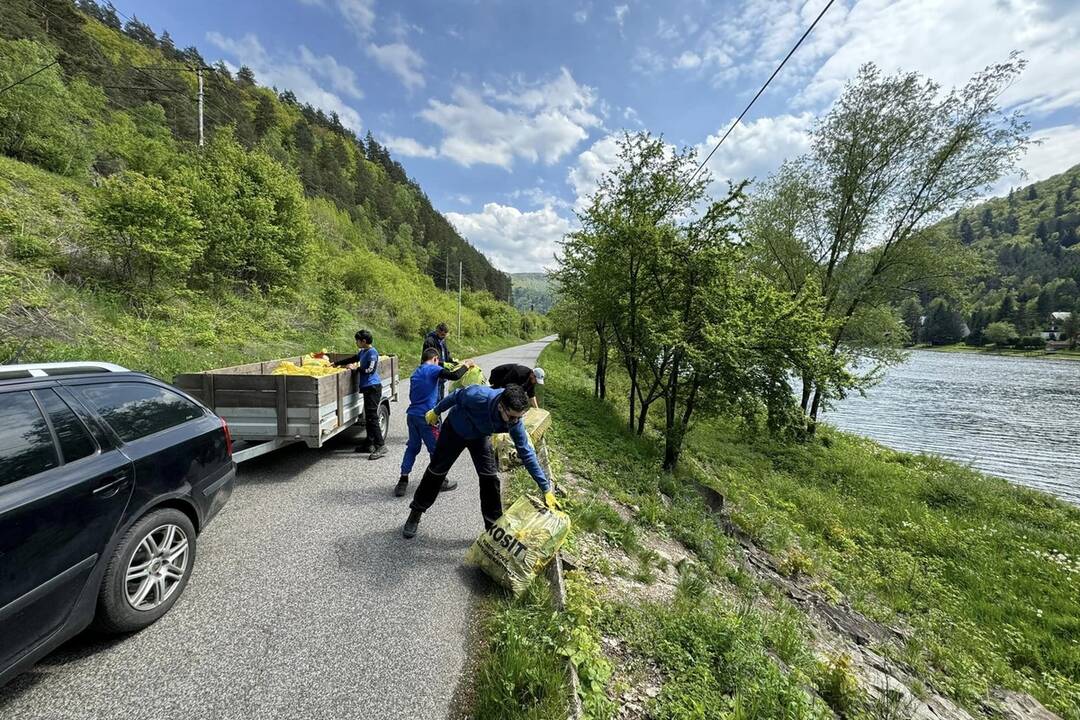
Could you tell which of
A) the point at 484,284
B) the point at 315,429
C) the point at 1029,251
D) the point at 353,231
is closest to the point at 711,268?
the point at 315,429

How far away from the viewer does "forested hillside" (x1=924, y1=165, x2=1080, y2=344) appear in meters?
72.1

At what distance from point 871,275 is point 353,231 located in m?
42.7

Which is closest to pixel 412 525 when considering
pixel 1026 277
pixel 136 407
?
pixel 136 407

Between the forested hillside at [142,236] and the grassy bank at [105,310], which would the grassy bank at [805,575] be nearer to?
the grassy bank at [105,310]

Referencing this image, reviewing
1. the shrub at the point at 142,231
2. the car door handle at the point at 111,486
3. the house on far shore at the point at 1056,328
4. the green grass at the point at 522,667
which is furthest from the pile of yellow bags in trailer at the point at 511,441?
the house on far shore at the point at 1056,328

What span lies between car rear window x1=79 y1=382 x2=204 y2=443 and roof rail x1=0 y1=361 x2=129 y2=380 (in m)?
0.16

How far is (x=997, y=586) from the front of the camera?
716 cm

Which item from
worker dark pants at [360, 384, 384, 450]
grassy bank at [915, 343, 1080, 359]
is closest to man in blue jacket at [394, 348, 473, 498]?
worker dark pants at [360, 384, 384, 450]

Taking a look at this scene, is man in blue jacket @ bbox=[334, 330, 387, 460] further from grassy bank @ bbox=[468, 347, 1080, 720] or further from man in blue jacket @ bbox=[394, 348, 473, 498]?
grassy bank @ bbox=[468, 347, 1080, 720]

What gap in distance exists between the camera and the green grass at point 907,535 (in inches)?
220

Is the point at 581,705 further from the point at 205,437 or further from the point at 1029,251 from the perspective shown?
the point at 1029,251

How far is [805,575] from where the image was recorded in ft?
21.9

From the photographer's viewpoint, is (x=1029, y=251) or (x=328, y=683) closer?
(x=328, y=683)

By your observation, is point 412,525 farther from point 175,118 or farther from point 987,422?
point 175,118
